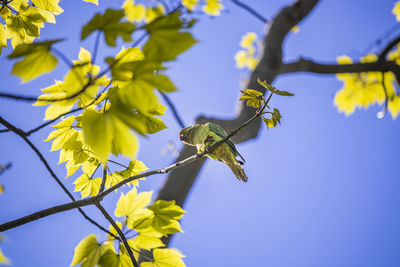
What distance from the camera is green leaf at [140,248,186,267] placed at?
28.9 inches

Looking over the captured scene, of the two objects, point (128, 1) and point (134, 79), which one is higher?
point (128, 1)

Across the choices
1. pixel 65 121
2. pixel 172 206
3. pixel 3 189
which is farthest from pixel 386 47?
pixel 3 189

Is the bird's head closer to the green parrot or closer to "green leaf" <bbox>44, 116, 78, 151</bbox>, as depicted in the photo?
the green parrot

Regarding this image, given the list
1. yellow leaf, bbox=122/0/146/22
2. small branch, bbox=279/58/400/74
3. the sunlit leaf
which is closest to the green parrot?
the sunlit leaf

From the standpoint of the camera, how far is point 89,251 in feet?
2.32

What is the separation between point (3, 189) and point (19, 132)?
1120 mm

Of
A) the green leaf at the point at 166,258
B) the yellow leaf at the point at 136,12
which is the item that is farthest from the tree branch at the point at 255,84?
the yellow leaf at the point at 136,12

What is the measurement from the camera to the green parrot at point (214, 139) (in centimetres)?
112

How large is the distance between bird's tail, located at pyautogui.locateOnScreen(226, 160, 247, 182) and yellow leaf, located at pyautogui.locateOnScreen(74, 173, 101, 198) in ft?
1.87

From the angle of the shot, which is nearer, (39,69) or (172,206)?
(39,69)

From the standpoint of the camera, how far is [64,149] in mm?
806

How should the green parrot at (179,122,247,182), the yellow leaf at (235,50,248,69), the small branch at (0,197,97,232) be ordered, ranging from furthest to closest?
1. the yellow leaf at (235,50,248,69)
2. the green parrot at (179,122,247,182)
3. the small branch at (0,197,97,232)

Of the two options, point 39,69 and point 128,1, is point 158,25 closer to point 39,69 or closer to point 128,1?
point 39,69

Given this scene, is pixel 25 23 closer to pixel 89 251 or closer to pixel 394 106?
pixel 89 251
